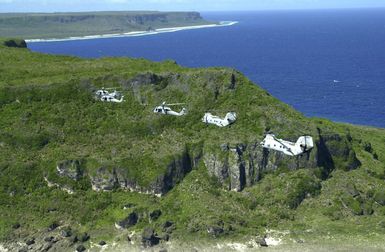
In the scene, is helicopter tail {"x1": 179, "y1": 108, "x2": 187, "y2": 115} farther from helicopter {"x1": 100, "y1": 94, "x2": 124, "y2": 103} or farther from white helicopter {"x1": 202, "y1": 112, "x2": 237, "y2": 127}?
helicopter {"x1": 100, "y1": 94, "x2": 124, "y2": 103}

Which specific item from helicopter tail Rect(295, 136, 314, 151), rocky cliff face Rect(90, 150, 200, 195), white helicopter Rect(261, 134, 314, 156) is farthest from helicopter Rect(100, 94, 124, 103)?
helicopter tail Rect(295, 136, 314, 151)

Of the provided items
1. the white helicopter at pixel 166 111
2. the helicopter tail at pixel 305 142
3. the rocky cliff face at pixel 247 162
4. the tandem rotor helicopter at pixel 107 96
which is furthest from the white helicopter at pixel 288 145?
the tandem rotor helicopter at pixel 107 96

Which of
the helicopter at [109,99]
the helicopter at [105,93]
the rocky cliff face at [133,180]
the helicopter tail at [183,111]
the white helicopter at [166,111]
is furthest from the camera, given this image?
the helicopter at [105,93]

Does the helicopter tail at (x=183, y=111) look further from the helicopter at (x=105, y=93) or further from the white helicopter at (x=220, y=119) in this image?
the helicopter at (x=105, y=93)

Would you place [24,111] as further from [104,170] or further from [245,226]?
[245,226]

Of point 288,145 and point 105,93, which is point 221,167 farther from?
point 105,93

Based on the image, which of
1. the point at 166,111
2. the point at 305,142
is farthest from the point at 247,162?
the point at 166,111

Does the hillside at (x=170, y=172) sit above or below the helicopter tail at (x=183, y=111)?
below
